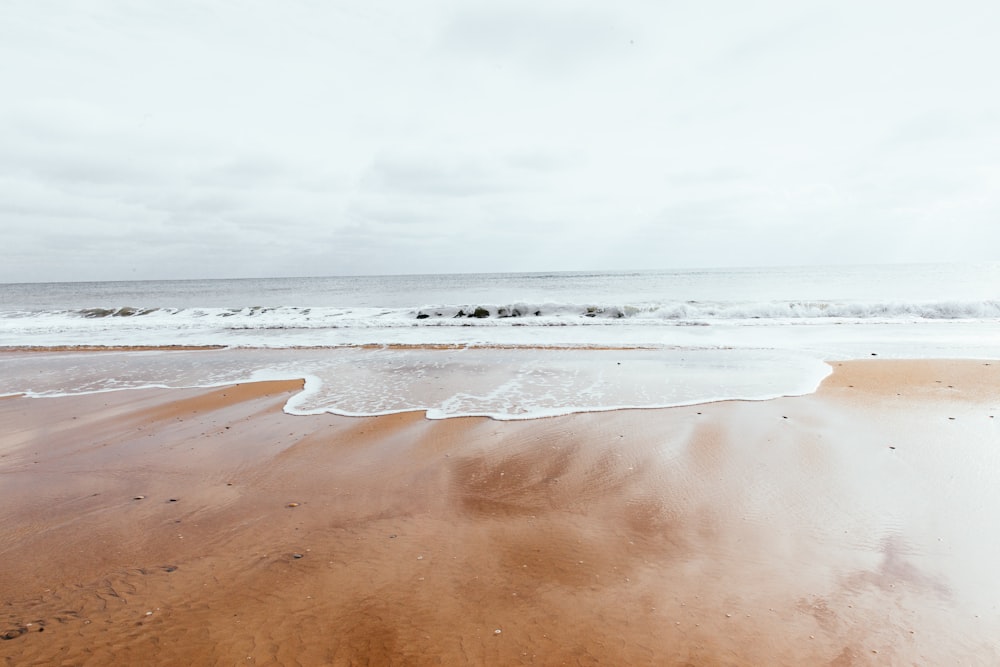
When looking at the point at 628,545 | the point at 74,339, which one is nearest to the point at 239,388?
the point at 628,545

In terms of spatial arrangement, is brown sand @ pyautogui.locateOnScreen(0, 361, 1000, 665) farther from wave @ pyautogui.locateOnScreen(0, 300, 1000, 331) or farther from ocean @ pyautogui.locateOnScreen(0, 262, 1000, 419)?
wave @ pyautogui.locateOnScreen(0, 300, 1000, 331)

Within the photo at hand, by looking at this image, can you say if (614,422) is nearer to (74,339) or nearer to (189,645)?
(189,645)

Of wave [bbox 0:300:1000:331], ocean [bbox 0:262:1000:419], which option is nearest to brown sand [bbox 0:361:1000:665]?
ocean [bbox 0:262:1000:419]

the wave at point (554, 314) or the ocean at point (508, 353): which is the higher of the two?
the wave at point (554, 314)

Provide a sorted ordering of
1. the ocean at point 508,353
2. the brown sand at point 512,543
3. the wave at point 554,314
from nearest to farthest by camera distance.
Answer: the brown sand at point 512,543 → the ocean at point 508,353 → the wave at point 554,314

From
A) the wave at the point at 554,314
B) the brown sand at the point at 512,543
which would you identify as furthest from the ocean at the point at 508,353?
the brown sand at the point at 512,543

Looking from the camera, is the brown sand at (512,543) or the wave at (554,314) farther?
the wave at (554,314)

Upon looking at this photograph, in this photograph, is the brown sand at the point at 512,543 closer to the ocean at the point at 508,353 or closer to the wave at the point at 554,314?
the ocean at the point at 508,353

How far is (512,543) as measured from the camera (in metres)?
3.33

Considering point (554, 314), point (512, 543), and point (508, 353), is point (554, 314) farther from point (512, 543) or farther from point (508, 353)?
point (512, 543)

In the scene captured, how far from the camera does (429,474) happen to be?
4559 millimetres

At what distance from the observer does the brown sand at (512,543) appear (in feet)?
8.02

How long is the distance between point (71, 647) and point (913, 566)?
4566 mm

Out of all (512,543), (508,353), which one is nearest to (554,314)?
(508,353)
